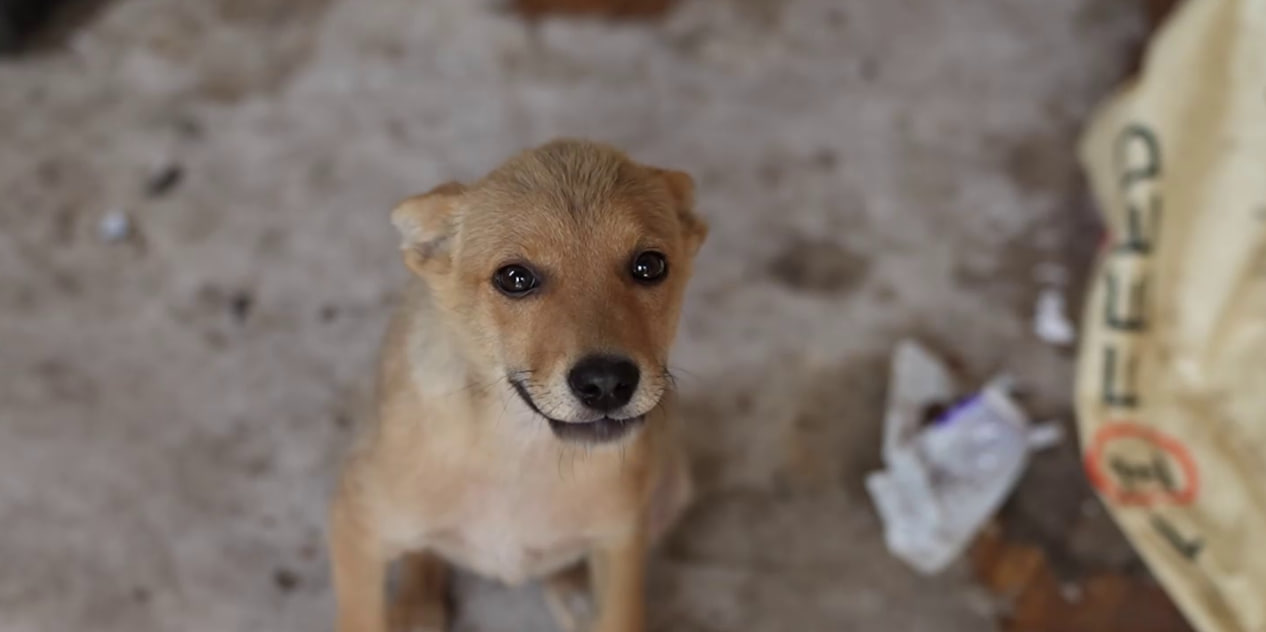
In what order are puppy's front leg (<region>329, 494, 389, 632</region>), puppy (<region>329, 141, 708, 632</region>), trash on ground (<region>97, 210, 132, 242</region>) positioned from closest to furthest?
puppy (<region>329, 141, 708, 632</region>), puppy's front leg (<region>329, 494, 389, 632</region>), trash on ground (<region>97, 210, 132, 242</region>)

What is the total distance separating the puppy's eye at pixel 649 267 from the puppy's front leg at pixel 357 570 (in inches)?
39.0

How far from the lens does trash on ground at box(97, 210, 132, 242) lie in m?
4.07

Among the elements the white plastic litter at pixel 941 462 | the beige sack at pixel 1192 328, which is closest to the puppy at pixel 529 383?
the white plastic litter at pixel 941 462

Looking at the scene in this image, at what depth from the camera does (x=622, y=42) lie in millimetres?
4750

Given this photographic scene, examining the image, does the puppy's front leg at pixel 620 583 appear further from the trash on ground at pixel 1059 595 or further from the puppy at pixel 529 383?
the trash on ground at pixel 1059 595

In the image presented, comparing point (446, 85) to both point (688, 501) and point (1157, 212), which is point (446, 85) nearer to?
point (688, 501)

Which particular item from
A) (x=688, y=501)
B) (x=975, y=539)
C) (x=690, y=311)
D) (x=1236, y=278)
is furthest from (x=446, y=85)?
(x=1236, y=278)

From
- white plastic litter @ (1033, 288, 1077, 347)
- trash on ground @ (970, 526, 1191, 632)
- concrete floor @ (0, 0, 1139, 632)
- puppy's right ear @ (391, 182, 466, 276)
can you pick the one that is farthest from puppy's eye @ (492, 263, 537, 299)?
white plastic litter @ (1033, 288, 1077, 347)

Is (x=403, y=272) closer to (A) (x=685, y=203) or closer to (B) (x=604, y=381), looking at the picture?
(A) (x=685, y=203)

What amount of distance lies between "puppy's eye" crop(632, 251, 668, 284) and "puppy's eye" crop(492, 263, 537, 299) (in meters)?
0.23

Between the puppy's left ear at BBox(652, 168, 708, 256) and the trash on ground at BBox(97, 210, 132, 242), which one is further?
the trash on ground at BBox(97, 210, 132, 242)

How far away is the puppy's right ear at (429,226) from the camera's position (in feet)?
8.17

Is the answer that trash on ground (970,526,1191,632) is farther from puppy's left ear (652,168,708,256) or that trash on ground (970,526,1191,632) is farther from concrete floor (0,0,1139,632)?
puppy's left ear (652,168,708,256)

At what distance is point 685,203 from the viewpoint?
2.68 m
